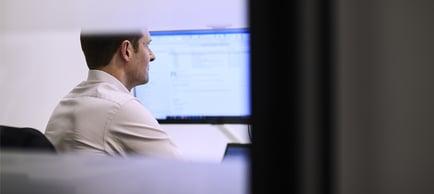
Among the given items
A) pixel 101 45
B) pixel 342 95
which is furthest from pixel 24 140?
pixel 342 95

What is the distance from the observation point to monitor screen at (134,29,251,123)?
1833mm

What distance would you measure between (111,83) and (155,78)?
1.30ft

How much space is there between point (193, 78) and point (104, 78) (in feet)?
1.36

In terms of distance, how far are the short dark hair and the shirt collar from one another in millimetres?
29

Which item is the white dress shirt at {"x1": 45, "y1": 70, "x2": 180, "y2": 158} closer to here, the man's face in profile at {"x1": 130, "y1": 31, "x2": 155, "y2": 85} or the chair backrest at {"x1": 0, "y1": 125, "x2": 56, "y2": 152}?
the chair backrest at {"x1": 0, "y1": 125, "x2": 56, "y2": 152}

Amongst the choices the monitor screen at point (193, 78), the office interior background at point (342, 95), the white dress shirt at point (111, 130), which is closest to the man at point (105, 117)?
the white dress shirt at point (111, 130)

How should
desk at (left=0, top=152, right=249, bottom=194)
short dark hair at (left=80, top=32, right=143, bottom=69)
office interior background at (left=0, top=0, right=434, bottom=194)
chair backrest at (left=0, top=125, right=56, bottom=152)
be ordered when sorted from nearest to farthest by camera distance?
office interior background at (left=0, top=0, right=434, bottom=194) → desk at (left=0, top=152, right=249, bottom=194) → chair backrest at (left=0, top=125, right=56, bottom=152) → short dark hair at (left=80, top=32, right=143, bottom=69)

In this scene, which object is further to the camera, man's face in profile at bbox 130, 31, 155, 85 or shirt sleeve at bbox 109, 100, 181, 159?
man's face in profile at bbox 130, 31, 155, 85

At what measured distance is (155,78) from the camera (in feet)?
6.59

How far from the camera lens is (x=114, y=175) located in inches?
53.7

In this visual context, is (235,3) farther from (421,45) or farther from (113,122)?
(113,122)

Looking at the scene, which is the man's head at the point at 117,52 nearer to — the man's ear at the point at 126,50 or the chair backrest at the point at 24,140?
the man's ear at the point at 126,50

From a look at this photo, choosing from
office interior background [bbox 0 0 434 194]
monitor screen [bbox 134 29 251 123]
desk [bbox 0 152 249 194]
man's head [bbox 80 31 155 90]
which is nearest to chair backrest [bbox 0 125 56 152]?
desk [bbox 0 152 249 194]

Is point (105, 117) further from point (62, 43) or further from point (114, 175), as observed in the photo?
point (62, 43)
